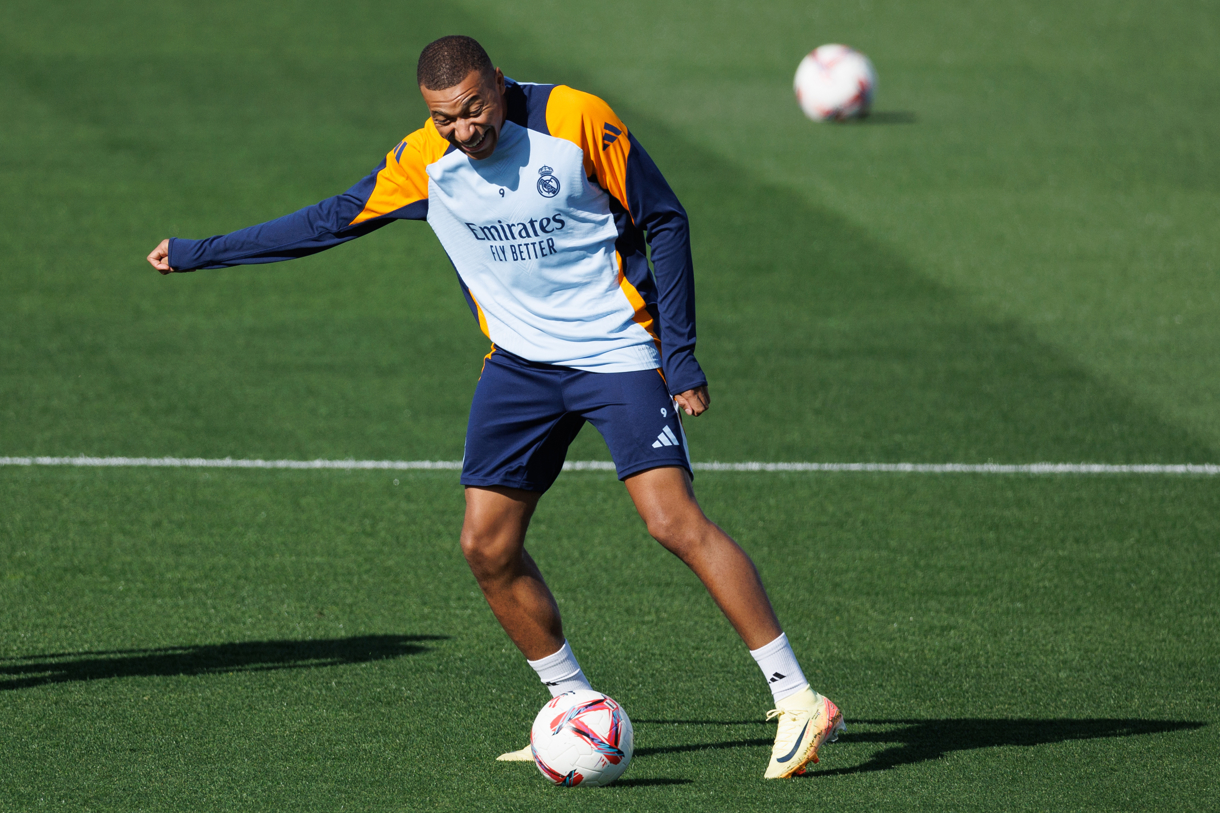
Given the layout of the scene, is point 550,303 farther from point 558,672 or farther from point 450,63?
point 558,672

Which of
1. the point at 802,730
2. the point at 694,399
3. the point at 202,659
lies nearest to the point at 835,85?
the point at 202,659

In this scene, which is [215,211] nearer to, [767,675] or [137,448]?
[137,448]

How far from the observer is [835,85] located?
53.6 feet

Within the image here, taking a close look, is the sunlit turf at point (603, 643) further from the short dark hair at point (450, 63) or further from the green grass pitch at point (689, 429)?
the short dark hair at point (450, 63)

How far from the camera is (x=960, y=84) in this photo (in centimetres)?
1759

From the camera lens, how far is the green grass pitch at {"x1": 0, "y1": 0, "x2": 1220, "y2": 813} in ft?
16.0

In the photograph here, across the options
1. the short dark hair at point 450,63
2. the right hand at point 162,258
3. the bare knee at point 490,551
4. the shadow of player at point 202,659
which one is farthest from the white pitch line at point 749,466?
the short dark hair at point 450,63

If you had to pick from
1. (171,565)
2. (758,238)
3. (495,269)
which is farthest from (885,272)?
(495,269)

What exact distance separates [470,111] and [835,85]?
41.5 ft

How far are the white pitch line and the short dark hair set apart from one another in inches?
161

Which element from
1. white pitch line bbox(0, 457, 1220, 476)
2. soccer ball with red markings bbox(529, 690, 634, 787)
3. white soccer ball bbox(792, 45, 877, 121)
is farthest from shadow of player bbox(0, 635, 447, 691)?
white soccer ball bbox(792, 45, 877, 121)

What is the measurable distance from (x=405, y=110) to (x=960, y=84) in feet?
21.2

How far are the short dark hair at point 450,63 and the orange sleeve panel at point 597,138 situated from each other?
0.86 ft

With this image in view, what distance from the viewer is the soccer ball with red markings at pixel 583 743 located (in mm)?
4434
